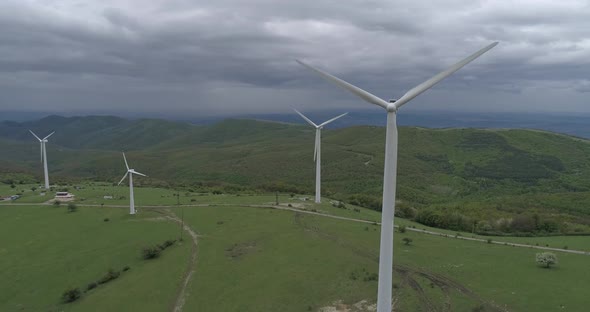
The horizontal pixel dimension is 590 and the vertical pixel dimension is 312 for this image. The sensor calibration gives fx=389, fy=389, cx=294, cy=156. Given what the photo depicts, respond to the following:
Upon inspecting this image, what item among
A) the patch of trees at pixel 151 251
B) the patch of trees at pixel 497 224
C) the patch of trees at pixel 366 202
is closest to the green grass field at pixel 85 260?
the patch of trees at pixel 151 251

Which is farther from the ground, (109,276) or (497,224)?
(497,224)

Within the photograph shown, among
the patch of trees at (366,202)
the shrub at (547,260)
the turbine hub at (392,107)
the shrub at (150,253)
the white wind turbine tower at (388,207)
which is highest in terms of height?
the turbine hub at (392,107)

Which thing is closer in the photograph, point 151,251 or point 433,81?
point 433,81

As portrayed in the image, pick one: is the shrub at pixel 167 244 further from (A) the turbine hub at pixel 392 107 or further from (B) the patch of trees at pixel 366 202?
(B) the patch of trees at pixel 366 202

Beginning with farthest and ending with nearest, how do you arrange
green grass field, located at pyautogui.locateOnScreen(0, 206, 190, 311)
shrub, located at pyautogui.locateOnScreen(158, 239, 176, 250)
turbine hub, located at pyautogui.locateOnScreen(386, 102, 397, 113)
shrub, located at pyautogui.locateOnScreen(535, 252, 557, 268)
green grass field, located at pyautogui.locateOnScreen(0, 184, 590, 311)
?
1. shrub, located at pyautogui.locateOnScreen(158, 239, 176, 250)
2. green grass field, located at pyautogui.locateOnScreen(0, 206, 190, 311)
3. shrub, located at pyautogui.locateOnScreen(535, 252, 557, 268)
4. green grass field, located at pyautogui.locateOnScreen(0, 184, 590, 311)
5. turbine hub, located at pyautogui.locateOnScreen(386, 102, 397, 113)

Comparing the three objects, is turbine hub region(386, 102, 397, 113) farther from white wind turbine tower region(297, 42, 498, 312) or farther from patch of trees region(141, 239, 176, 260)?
patch of trees region(141, 239, 176, 260)

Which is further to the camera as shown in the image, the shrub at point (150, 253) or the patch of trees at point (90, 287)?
the shrub at point (150, 253)

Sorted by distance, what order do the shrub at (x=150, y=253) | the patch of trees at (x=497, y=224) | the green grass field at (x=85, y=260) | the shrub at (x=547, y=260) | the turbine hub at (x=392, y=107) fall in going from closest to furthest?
Result: 1. the turbine hub at (x=392, y=107)
2. the shrub at (x=547, y=260)
3. the green grass field at (x=85, y=260)
4. the shrub at (x=150, y=253)
5. the patch of trees at (x=497, y=224)

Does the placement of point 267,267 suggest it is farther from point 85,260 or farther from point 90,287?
point 85,260

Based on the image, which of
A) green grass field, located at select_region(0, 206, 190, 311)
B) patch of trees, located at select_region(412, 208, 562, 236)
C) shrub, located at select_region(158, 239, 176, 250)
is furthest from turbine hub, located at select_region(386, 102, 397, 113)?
patch of trees, located at select_region(412, 208, 562, 236)

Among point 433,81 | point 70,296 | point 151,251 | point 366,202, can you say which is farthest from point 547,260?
point 366,202

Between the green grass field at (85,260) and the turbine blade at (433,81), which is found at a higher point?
the turbine blade at (433,81)

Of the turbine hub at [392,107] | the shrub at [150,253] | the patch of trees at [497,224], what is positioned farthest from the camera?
the patch of trees at [497,224]
